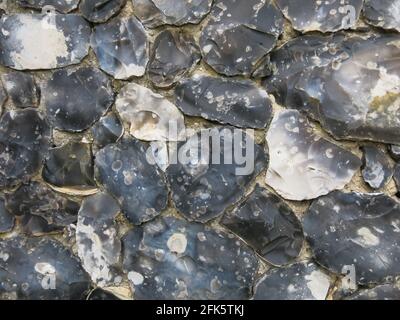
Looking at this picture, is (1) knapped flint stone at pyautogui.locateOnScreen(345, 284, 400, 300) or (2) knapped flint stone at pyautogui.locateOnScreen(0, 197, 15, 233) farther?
(2) knapped flint stone at pyautogui.locateOnScreen(0, 197, 15, 233)

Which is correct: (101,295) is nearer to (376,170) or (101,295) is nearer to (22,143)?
(22,143)

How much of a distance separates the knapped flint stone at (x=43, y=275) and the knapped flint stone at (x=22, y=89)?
248 millimetres

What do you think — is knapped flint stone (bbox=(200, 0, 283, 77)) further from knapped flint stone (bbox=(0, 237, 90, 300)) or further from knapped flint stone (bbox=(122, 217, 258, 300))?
knapped flint stone (bbox=(0, 237, 90, 300))

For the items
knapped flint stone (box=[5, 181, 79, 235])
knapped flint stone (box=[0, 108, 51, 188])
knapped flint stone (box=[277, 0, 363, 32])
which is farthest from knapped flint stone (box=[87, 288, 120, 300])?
knapped flint stone (box=[277, 0, 363, 32])

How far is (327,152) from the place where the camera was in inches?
39.5

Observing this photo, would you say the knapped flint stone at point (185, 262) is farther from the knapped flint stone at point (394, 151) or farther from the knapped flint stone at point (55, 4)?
the knapped flint stone at point (55, 4)

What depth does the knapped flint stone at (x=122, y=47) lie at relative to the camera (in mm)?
1049

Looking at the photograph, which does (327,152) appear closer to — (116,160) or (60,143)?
(116,160)

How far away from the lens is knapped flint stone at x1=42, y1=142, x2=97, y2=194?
1.08 meters

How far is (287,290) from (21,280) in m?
0.47

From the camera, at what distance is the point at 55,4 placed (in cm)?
107

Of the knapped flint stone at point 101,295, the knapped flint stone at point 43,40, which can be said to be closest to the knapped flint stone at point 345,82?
the knapped flint stone at point 43,40

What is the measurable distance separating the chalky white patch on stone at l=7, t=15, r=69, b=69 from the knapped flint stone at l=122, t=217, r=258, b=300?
337 millimetres
